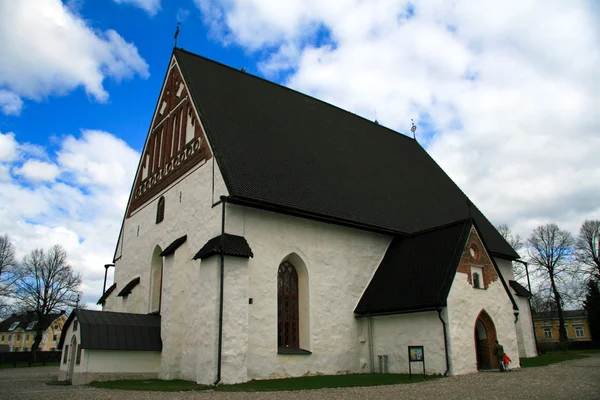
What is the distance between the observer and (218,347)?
14.9 meters

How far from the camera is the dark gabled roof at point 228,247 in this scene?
615 inches

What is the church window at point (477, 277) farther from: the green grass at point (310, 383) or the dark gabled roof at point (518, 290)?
the dark gabled roof at point (518, 290)

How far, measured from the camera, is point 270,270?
17344 mm

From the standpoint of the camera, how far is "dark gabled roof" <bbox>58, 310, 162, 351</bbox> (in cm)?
1684

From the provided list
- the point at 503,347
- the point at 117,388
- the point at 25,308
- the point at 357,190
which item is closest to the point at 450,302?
the point at 503,347

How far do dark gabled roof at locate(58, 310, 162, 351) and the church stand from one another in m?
0.05

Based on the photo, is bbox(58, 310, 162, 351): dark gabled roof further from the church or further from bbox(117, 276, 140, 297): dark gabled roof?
bbox(117, 276, 140, 297): dark gabled roof

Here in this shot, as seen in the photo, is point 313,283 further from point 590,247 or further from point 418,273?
point 590,247

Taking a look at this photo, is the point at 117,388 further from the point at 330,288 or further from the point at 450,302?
the point at 450,302

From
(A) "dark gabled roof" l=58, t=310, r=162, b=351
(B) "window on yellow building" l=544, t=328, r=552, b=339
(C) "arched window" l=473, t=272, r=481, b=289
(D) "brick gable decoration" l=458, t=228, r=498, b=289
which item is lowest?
(B) "window on yellow building" l=544, t=328, r=552, b=339

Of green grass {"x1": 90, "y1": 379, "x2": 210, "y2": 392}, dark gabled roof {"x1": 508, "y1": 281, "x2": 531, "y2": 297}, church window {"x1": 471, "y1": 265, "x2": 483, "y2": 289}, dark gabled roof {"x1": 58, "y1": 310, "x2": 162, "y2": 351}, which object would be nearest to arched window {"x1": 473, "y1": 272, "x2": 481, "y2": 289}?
church window {"x1": 471, "y1": 265, "x2": 483, "y2": 289}

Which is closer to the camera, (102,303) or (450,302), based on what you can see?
(450,302)

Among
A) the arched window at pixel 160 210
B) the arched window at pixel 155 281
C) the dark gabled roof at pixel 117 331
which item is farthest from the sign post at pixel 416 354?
the arched window at pixel 160 210

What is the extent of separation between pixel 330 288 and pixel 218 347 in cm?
567
